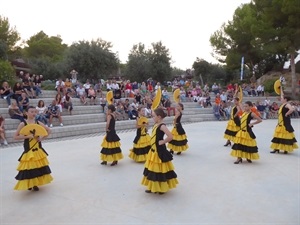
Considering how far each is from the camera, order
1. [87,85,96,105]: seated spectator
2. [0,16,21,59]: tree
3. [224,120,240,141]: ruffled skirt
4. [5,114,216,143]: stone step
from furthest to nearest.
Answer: [0,16,21,59]: tree → [87,85,96,105]: seated spectator → [5,114,216,143]: stone step → [224,120,240,141]: ruffled skirt

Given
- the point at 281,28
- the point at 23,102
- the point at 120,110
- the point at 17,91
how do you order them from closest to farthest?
the point at 23,102
the point at 17,91
the point at 120,110
the point at 281,28

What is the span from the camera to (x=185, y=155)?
8938 millimetres

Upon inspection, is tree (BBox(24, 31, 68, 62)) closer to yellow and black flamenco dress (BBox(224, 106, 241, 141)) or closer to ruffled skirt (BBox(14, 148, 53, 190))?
yellow and black flamenco dress (BBox(224, 106, 241, 141))

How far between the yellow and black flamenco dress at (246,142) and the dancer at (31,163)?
4639mm

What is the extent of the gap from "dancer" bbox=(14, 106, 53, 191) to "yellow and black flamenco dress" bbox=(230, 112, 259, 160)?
4639mm

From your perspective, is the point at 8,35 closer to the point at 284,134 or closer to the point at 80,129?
the point at 80,129

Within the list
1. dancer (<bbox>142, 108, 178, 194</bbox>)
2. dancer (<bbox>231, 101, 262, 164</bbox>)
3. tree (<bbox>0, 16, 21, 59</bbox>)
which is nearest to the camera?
dancer (<bbox>142, 108, 178, 194</bbox>)

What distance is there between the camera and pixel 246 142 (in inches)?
303

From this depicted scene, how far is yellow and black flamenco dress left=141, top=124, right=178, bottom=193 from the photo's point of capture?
17.7ft

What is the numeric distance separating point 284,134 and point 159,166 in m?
5.07

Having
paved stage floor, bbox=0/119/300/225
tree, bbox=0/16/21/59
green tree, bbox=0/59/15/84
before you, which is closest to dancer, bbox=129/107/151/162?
paved stage floor, bbox=0/119/300/225

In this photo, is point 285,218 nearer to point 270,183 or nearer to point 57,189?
point 270,183

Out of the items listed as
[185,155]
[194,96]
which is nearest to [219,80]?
[194,96]

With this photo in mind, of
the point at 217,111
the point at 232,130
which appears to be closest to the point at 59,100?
the point at 232,130
